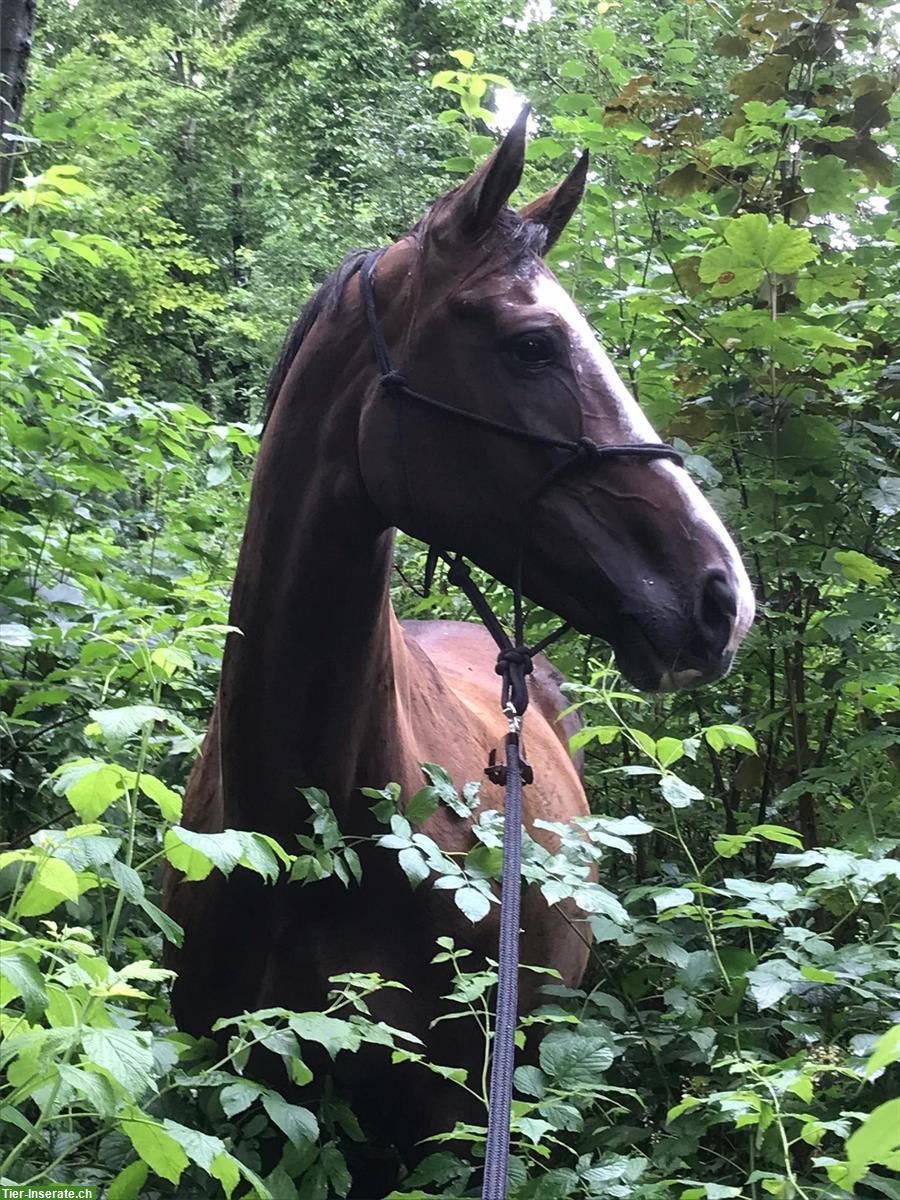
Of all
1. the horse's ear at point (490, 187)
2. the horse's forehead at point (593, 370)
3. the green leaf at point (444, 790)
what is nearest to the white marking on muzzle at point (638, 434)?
the horse's forehead at point (593, 370)

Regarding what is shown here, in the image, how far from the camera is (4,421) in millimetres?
2766

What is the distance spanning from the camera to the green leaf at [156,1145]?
109cm

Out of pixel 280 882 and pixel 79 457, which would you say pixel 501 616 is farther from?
pixel 280 882

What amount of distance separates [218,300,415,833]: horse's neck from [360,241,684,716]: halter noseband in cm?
7

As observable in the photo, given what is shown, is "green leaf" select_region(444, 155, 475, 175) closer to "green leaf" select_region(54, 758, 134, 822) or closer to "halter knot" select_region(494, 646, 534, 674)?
"halter knot" select_region(494, 646, 534, 674)

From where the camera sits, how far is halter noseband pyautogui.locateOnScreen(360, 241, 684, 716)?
5.52ft

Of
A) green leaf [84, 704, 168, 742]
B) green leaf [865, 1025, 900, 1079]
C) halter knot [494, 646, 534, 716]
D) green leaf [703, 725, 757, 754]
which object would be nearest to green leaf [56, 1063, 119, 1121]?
green leaf [84, 704, 168, 742]

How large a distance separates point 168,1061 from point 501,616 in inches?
96.7

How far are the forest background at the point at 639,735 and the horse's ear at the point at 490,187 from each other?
0.89 m

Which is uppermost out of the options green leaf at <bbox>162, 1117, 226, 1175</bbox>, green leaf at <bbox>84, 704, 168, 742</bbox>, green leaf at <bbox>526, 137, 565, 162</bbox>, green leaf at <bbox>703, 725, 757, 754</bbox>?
green leaf at <bbox>526, 137, 565, 162</bbox>

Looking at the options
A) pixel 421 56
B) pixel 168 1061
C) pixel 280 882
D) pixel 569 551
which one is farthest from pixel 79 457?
pixel 421 56

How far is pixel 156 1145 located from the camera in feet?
3.60

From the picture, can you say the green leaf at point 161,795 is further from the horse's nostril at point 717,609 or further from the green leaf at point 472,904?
the horse's nostril at point 717,609

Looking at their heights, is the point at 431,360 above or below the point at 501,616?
above
